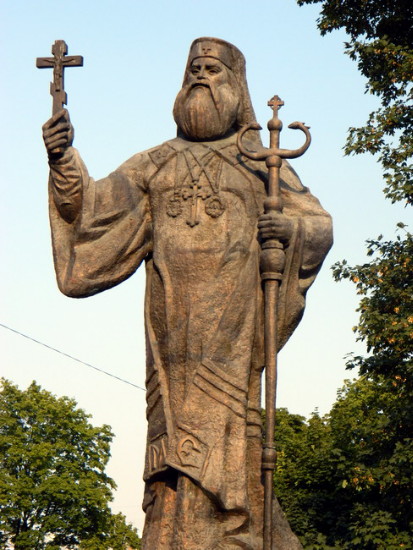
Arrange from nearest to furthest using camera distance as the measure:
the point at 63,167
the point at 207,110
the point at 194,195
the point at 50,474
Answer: the point at 63,167 < the point at 194,195 < the point at 207,110 < the point at 50,474

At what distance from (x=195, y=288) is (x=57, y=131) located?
62.5 inches

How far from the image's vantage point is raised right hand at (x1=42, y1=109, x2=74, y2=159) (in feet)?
30.1

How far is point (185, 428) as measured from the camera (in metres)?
8.86

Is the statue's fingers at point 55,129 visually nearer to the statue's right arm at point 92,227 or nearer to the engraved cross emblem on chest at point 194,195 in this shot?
the statue's right arm at point 92,227

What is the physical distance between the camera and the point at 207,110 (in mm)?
9727

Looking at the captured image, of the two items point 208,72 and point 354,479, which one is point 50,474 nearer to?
point 354,479

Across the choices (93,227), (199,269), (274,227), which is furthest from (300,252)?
(93,227)

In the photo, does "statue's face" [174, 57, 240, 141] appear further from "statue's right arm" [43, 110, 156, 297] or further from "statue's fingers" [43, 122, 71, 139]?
"statue's fingers" [43, 122, 71, 139]

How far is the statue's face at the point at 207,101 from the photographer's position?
9.73 metres

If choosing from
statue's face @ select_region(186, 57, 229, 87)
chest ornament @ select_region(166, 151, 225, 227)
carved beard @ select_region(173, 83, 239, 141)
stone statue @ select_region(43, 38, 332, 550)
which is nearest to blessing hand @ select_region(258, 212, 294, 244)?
stone statue @ select_region(43, 38, 332, 550)

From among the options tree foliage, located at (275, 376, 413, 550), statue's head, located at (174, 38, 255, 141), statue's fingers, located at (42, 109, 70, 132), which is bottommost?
statue's fingers, located at (42, 109, 70, 132)

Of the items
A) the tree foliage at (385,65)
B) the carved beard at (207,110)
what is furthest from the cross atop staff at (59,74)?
the tree foliage at (385,65)

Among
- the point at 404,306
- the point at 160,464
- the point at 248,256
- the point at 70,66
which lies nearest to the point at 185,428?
the point at 160,464

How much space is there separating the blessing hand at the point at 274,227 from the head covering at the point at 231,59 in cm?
107
